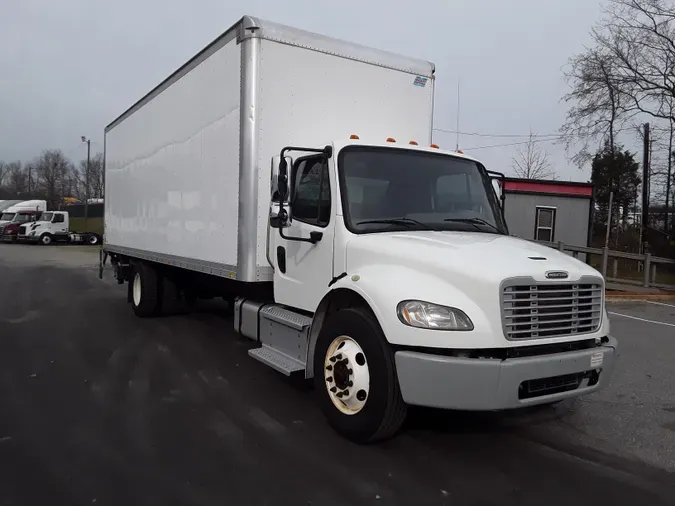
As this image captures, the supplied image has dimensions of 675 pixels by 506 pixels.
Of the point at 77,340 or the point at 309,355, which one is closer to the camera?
the point at 309,355

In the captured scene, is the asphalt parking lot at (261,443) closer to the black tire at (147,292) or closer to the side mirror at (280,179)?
the side mirror at (280,179)

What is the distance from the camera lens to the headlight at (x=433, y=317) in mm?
3760

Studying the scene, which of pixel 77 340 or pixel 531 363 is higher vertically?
pixel 531 363

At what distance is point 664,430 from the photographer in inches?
194

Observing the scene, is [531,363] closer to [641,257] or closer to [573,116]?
[641,257]

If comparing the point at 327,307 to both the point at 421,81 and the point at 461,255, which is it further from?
the point at 421,81

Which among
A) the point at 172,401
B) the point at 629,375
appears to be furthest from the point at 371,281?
the point at 629,375

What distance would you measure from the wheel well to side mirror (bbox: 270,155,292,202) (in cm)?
103

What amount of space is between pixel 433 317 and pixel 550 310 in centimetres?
90

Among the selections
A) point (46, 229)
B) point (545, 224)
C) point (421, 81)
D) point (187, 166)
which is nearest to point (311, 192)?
point (421, 81)

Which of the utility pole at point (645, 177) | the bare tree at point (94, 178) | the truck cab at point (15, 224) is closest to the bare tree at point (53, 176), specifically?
the bare tree at point (94, 178)

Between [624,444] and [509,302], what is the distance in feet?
6.17

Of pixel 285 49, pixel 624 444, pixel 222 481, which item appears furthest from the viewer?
pixel 285 49

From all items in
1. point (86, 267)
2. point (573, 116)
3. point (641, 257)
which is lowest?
point (86, 267)
